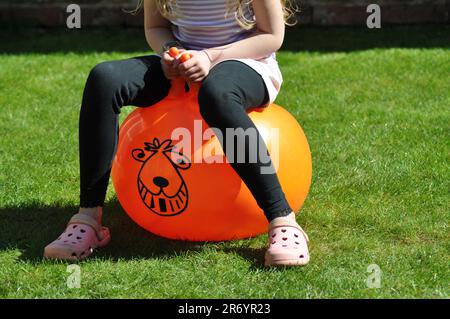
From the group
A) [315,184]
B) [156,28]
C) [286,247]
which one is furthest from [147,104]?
[315,184]

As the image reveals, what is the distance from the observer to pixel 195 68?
9.11 feet

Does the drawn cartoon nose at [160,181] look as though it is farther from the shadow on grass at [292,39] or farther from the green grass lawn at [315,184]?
the shadow on grass at [292,39]

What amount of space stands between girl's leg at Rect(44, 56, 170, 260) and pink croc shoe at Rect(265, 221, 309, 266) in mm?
596

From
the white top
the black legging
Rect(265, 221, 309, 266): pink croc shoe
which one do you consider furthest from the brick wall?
Rect(265, 221, 309, 266): pink croc shoe

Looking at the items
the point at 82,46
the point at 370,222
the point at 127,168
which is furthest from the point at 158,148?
the point at 82,46

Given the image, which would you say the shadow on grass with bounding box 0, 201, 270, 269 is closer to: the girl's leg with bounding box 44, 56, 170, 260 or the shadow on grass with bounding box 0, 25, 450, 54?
the girl's leg with bounding box 44, 56, 170, 260

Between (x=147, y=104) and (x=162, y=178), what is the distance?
0.89 ft

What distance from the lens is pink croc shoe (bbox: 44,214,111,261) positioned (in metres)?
2.79

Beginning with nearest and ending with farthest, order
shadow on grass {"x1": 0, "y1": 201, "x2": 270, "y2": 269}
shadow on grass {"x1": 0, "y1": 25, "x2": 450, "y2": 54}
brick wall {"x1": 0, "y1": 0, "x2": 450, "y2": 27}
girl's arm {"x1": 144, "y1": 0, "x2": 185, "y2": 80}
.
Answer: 1. shadow on grass {"x1": 0, "y1": 201, "x2": 270, "y2": 269}
2. girl's arm {"x1": 144, "y1": 0, "x2": 185, "y2": 80}
3. shadow on grass {"x1": 0, "y1": 25, "x2": 450, "y2": 54}
4. brick wall {"x1": 0, "y1": 0, "x2": 450, "y2": 27}

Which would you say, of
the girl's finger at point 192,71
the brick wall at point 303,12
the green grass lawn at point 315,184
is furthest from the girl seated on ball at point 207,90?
the brick wall at point 303,12

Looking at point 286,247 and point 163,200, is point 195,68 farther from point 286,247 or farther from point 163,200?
point 286,247

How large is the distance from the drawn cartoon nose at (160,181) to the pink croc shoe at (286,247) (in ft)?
1.22

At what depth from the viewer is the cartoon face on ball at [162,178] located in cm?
279

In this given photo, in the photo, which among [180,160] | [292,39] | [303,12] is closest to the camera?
[180,160]
